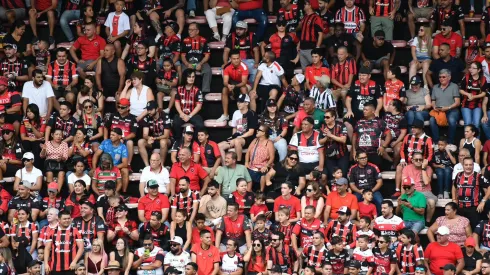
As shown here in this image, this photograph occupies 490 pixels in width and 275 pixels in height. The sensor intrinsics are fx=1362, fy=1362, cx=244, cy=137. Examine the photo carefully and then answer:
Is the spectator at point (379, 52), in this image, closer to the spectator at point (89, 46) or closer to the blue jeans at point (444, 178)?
the blue jeans at point (444, 178)

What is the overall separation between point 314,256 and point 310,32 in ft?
16.9

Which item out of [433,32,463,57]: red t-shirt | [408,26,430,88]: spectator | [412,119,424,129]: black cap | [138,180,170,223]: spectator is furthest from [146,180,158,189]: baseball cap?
[433,32,463,57]: red t-shirt

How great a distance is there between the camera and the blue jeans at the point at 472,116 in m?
23.0

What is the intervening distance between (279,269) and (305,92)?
414cm

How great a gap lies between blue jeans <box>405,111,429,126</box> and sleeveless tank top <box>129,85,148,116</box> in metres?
4.48

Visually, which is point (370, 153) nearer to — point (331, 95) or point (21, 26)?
point (331, 95)

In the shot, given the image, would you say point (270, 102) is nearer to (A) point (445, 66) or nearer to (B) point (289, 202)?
(B) point (289, 202)

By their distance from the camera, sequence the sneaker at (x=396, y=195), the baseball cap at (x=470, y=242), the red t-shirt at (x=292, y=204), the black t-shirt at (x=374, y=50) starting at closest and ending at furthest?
the baseball cap at (x=470, y=242) → the red t-shirt at (x=292, y=204) → the sneaker at (x=396, y=195) → the black t-shirt at (x=374, y=50)

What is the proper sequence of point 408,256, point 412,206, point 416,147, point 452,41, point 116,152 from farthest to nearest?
1. point 452,41
2. point 116,152
3. point 416,147
4. point 412,206
5. point 408,256

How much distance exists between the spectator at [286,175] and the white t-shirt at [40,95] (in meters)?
4.29

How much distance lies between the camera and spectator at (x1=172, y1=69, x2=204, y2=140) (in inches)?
912

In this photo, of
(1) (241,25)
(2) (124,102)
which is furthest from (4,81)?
(1) (241,25)

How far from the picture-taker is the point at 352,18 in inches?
971

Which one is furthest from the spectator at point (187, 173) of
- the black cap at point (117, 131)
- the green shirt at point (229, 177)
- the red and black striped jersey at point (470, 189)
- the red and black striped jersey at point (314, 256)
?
the red and black striped jersey at point (470, 189)
